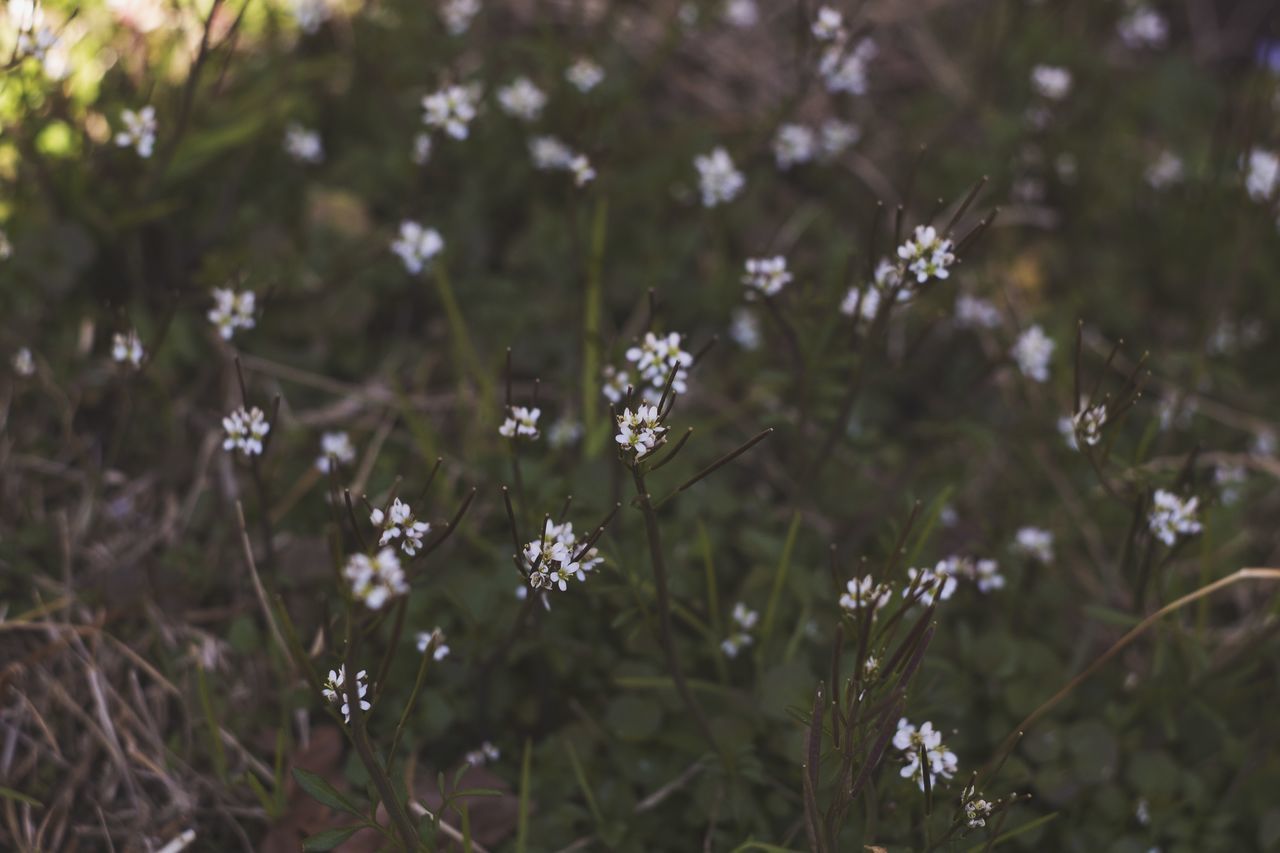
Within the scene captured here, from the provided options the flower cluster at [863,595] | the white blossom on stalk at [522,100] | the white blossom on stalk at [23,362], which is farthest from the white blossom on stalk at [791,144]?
the white blossom on stalk at [23,362]

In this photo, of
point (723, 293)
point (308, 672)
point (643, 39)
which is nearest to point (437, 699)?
point (308, 672)

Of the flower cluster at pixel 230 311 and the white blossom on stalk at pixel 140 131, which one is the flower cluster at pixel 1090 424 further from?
the white blossom on stalk at pixel 140 131

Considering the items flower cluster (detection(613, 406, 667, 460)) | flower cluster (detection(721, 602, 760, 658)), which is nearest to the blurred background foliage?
flower cluster (detection(721, 602, 760, 658))

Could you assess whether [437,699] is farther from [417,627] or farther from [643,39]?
[643,39]

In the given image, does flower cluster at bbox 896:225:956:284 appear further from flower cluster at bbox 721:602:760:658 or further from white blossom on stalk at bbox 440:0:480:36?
white blossom on stalk at bbox 440:0:480:36

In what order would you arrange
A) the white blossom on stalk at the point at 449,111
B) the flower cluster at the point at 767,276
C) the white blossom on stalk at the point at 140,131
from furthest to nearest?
1. the white blossom on stalk at the point at 449,111
2. the white blossom on stalk at the point at 140,131
3. the flower cluster at the point at 767,276

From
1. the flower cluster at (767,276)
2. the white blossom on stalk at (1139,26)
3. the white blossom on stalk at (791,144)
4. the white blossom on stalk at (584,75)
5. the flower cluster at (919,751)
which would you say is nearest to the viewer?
the flower cluster at (919,751)

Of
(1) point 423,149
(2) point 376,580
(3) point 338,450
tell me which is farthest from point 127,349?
(2) point 376,580
